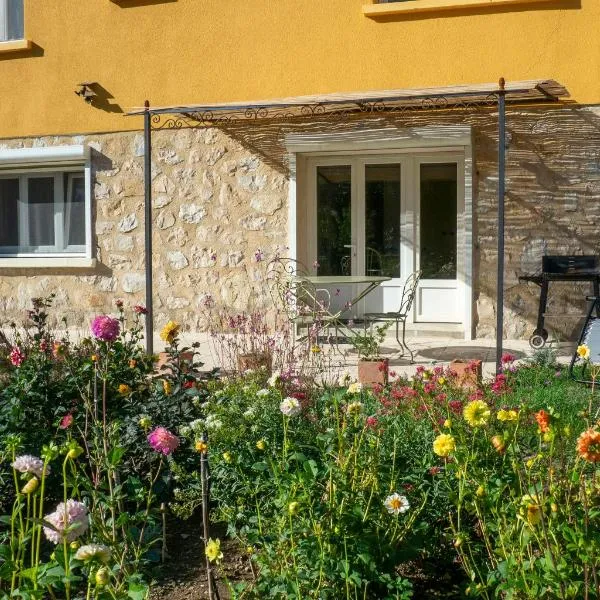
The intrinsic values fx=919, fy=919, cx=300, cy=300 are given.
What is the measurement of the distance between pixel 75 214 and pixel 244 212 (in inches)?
93.6

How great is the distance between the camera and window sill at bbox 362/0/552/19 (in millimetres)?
9016

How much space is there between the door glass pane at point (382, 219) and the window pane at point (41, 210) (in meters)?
4.01

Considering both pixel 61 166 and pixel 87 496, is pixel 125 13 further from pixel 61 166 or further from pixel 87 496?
pixel 87 496

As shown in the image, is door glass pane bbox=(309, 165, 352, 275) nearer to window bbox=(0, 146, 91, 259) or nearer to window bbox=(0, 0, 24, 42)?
window bbox=(0, 146, 91, 259)

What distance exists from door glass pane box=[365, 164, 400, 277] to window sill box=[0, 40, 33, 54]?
436 centimetres

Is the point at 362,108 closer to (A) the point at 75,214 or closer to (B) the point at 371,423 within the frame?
(A) the point at 75,214

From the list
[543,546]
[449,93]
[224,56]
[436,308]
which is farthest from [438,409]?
[224,56]

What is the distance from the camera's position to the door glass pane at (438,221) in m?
9.80

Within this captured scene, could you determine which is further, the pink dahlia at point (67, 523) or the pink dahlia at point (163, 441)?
the pink dahlia at point (163, 441)

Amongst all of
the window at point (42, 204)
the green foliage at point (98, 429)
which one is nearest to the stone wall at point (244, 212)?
the window at point (42, 204)

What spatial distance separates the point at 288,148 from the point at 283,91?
2.02 feet

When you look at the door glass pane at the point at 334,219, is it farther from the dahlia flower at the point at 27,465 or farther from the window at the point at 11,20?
the dahlia flower at the point at 27,465

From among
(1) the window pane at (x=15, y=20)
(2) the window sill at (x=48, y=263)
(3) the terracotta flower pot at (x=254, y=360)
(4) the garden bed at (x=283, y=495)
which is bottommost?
(4) the garden bed at (x=283, y=495)

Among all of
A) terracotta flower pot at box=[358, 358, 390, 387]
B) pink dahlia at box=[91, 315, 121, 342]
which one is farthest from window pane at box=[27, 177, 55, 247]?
pink dahlia at box=[91, 315, 121, 342]
